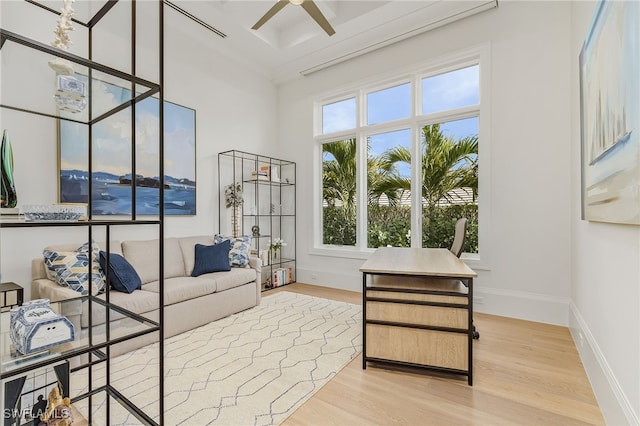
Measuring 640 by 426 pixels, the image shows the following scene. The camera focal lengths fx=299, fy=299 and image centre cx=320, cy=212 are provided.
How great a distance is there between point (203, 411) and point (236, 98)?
4.24m

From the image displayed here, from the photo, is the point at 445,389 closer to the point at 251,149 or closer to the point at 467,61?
the point at 467,61

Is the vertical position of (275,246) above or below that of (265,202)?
below

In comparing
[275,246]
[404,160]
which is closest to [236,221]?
[275,246]

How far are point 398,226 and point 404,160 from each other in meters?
0.95

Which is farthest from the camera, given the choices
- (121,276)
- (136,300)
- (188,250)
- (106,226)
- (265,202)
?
(265,202)

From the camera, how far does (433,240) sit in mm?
4051

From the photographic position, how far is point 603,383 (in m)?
1.70

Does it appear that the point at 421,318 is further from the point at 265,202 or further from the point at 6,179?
the point at 265,202

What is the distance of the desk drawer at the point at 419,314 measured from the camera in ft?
6.67

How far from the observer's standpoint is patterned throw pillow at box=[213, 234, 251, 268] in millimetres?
3795

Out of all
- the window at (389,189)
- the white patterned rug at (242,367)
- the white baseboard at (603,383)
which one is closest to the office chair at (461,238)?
the white baseboard at (603,383)

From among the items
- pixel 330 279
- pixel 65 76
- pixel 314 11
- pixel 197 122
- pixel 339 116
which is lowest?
pixel 330 279

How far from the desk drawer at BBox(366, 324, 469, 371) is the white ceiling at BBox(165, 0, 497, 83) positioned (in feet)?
11.7

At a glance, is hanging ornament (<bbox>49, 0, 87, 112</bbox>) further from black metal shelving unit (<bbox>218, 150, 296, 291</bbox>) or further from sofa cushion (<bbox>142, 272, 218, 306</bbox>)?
black metal shelving unit (<bbox>218, 150, 296, 291</bbox>)
